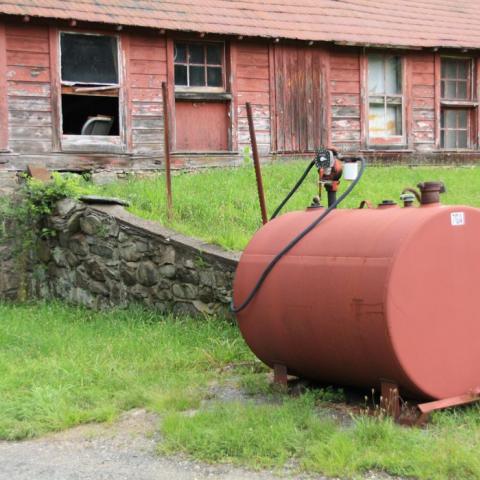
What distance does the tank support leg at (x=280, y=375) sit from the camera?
5273 mm

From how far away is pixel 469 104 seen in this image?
16.7 metres

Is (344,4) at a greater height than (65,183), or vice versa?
(344,4)

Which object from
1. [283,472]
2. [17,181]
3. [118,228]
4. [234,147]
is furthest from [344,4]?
[283,472]

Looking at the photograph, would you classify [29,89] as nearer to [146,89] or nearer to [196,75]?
[146,89]

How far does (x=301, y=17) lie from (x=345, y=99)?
182 centimetres

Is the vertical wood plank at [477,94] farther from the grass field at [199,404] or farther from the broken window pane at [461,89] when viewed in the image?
the grass field at [199,404]

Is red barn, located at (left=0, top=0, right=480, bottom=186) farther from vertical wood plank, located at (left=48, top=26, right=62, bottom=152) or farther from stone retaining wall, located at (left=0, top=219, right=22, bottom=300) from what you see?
stone retaining wall, located at (left=0, top=219, right=22, bottom=300)

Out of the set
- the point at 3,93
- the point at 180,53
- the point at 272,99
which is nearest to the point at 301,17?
the point at 272,99

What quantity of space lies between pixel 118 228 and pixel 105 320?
1.17 m

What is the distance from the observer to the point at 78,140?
40.8ft

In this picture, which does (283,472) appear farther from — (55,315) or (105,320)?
(55,315)

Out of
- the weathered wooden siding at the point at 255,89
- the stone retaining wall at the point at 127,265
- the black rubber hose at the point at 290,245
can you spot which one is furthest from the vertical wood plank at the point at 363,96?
the black rubber hose at the point at 290,245

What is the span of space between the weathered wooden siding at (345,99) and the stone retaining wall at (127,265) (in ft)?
22.9

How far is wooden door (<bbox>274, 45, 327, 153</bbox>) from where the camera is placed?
14234 millimetres
